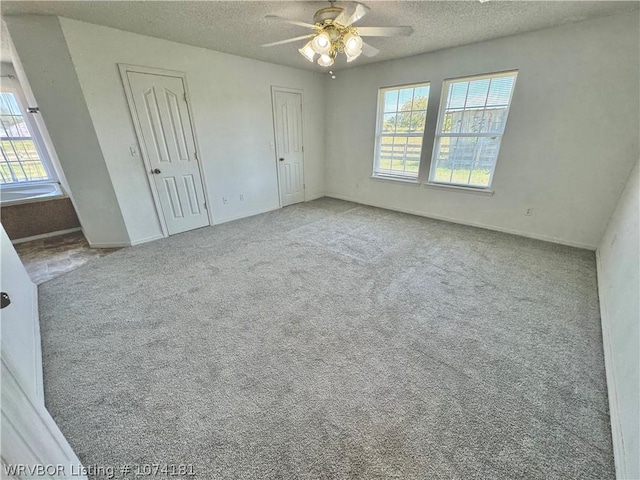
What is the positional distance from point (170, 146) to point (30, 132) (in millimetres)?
3716

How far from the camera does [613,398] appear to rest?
141 cm

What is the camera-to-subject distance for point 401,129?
443cm

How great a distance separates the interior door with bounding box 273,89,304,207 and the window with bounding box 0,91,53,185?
15.1 feet

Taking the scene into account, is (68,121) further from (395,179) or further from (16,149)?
(395,179)

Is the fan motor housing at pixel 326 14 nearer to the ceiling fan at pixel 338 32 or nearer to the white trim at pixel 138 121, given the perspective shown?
the ceiling fan at pixel 338 32

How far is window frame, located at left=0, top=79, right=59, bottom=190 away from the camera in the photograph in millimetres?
4531

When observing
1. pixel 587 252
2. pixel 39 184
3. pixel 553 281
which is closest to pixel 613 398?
pixel 553 281

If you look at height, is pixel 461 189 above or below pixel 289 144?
below

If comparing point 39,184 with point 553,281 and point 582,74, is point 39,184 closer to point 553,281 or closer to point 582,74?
point 553,281

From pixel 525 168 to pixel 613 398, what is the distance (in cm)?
290

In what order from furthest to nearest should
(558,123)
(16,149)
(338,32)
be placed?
1. (16,149)
2. (558,123)
3. (338,32)

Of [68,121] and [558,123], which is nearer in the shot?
[68,121]

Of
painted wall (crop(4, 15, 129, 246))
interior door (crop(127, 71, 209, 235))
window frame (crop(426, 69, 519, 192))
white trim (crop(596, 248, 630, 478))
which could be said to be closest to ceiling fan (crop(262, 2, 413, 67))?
window frame (crop(426, 69, 519, 192))

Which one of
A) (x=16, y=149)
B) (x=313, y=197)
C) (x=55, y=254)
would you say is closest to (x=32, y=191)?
(x=16, y=149)
